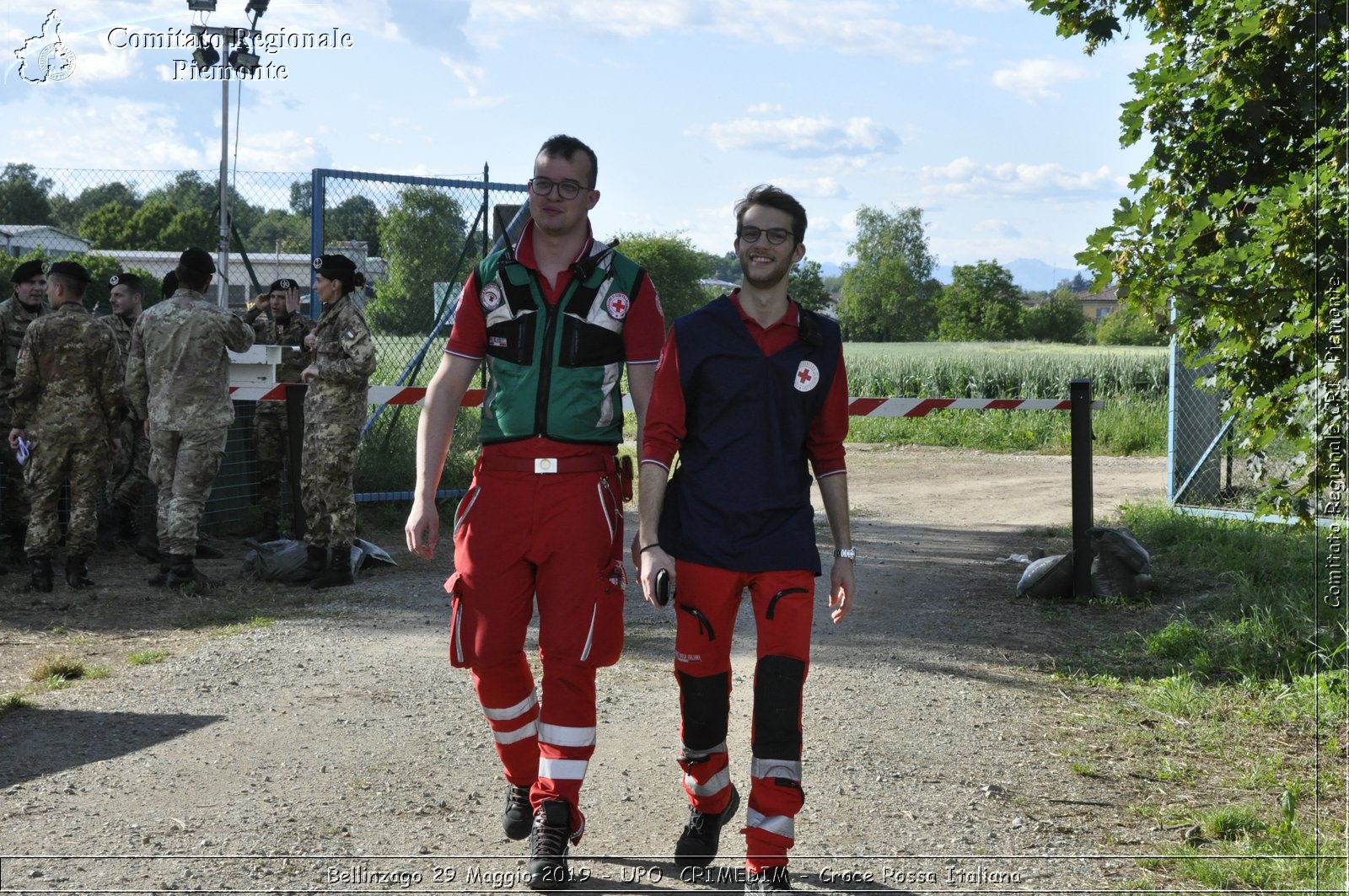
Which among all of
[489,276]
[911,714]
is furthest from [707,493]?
[911,714]

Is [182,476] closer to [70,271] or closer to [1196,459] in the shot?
[70,271]

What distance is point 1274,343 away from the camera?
5.41 metres

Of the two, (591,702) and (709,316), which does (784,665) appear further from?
(709,316)

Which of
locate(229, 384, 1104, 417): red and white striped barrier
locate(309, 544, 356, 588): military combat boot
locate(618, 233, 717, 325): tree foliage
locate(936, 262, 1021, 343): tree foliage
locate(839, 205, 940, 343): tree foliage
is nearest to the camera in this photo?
locate(309, 544, 356, 588): military combat boot

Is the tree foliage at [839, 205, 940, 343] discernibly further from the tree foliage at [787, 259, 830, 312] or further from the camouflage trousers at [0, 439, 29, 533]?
the camouflage trousers at [0, 439, 29, 533]

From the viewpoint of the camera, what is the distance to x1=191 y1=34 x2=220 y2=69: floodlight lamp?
12695 millimetres

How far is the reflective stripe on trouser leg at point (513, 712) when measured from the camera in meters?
4.22

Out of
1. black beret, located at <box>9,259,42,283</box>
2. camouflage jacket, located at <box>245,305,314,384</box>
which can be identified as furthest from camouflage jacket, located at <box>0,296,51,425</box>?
camouflage jacket, located at <box>245,305,314,384</box>

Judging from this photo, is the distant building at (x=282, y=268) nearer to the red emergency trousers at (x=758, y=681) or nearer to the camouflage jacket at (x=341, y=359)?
the camouflage jacket at (x=341, y=359)

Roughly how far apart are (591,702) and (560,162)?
173cm

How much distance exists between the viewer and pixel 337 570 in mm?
9320

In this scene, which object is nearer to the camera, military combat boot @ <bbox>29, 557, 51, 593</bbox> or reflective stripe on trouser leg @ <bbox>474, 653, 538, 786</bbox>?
reflective stripe on trouser leg @ <bbox>474, 653, 538, 786</bbox>

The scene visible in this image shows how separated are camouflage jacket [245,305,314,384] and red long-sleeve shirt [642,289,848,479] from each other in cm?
797

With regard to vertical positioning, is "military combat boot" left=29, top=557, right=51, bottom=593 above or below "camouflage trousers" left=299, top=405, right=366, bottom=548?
below
